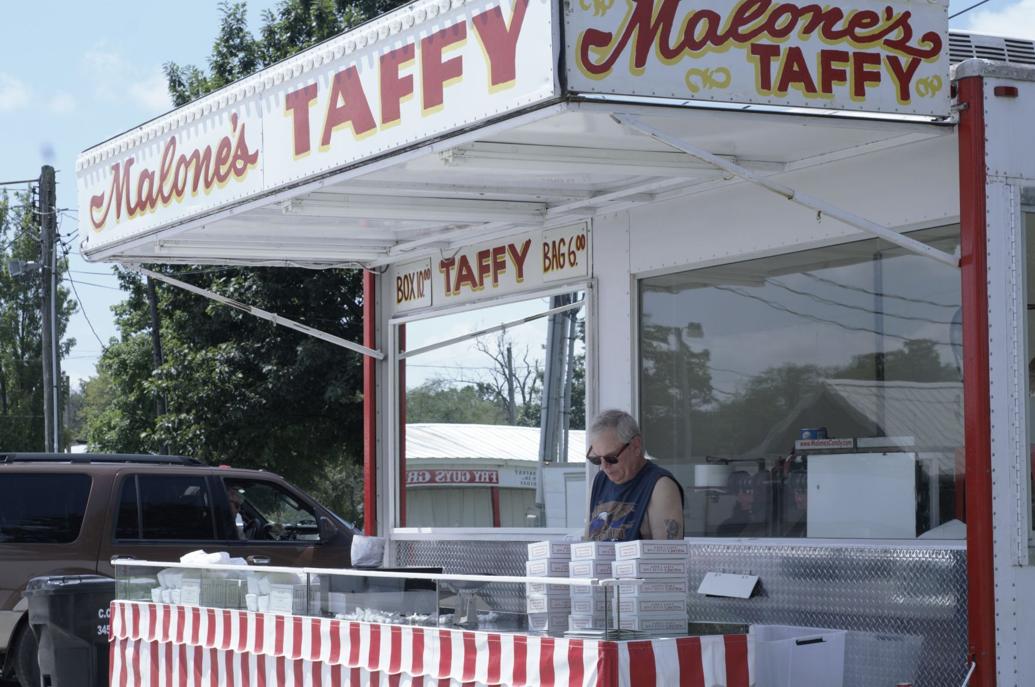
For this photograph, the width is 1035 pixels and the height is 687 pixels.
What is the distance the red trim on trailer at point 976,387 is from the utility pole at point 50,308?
84.9ft

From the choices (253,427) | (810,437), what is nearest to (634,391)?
(810,437)

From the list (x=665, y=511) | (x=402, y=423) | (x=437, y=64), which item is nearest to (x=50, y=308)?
(x=402, y=423)

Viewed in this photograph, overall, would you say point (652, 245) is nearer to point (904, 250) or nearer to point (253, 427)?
point (904, 250)

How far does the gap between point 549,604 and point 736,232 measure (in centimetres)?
313

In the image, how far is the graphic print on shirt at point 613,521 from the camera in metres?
6.30

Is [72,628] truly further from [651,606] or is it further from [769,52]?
[769,52]

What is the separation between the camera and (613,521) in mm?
6391

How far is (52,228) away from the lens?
3297 centimetres

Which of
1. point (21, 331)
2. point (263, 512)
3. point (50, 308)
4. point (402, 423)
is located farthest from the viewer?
point (21, 331)

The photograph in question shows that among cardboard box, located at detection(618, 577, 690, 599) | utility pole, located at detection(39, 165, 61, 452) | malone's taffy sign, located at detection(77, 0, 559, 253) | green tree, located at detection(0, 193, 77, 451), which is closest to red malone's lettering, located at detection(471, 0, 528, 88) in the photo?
malone's taffy sign, located at detection(77, 0, 559, 253)

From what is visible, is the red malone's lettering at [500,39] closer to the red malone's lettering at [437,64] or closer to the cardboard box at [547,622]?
the red malone's lettering at [437,64]

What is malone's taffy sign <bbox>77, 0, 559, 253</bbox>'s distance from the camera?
5.84 metres

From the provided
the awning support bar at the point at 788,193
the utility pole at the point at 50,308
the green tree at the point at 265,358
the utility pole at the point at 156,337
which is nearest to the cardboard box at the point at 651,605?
the awning support bar at the point at 788,193

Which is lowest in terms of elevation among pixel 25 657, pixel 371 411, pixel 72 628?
pixel 25 657
